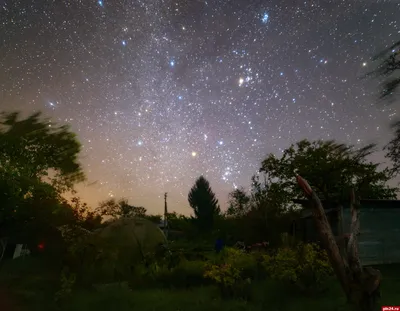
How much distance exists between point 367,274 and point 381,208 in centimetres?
1365

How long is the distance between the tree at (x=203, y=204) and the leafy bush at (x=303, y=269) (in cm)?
4006

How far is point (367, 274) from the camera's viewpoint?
7.95m

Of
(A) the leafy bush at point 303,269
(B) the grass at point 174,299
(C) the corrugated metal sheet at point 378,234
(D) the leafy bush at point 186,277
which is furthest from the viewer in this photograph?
(C) the corrugated metal sheet at point 378,234

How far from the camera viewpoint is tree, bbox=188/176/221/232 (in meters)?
52.2

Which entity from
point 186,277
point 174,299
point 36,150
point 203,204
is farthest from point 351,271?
point 203,204

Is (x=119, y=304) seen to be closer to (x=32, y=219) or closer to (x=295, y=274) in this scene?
(x=295, y=274)

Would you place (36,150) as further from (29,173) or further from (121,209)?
(121,209)

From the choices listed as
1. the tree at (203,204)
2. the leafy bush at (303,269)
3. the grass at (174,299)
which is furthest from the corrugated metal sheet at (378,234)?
the tree at (203,204)

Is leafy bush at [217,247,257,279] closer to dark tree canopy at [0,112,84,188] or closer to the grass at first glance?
the grass

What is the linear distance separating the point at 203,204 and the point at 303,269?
138 ft

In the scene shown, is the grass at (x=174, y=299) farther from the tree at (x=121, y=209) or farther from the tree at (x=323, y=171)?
the tree at (x=121, y=209)

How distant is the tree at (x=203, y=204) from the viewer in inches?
2055

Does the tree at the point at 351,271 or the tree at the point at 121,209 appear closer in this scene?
the tree at the point at 351,271

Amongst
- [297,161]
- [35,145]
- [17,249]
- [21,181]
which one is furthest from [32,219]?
[297,161]
